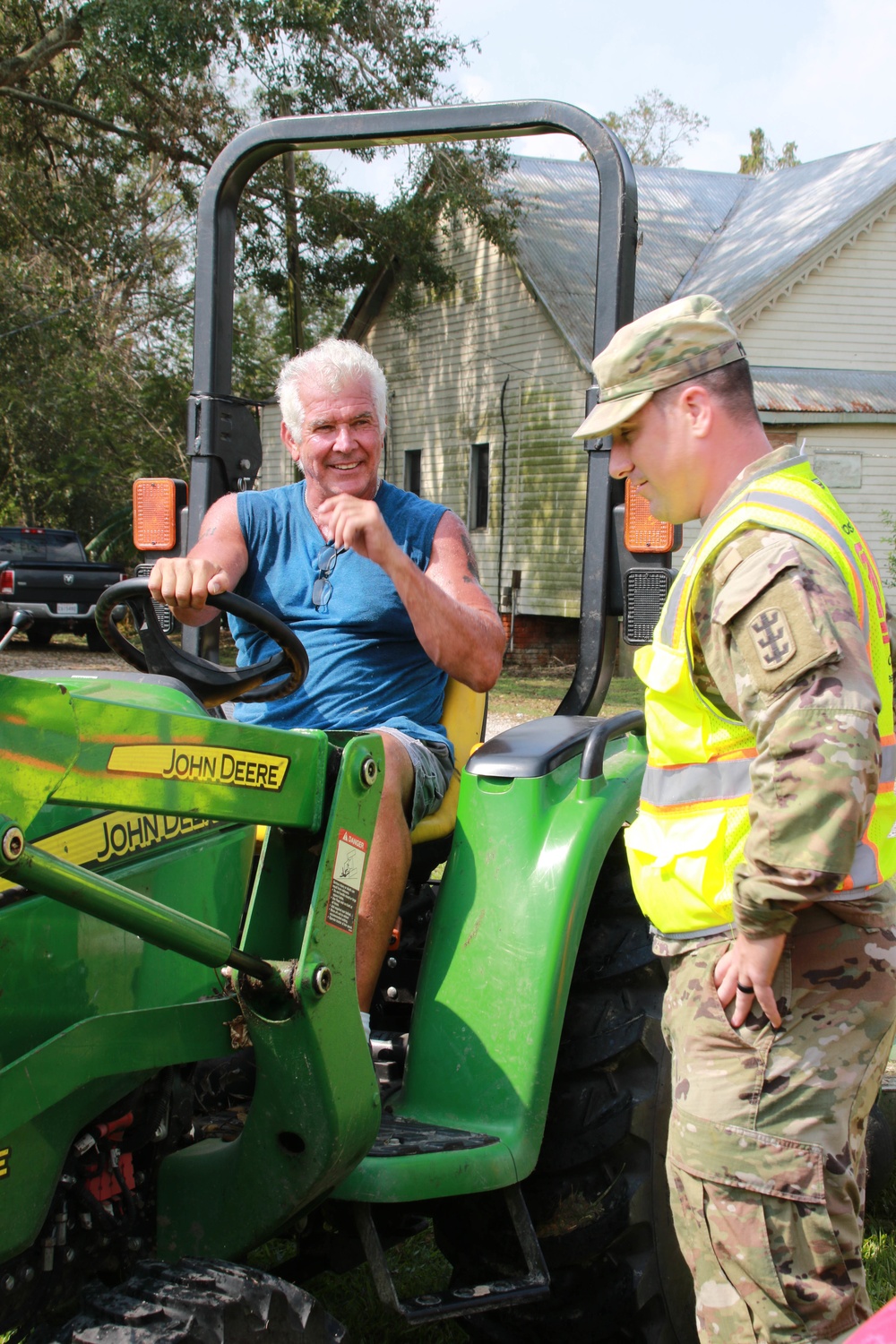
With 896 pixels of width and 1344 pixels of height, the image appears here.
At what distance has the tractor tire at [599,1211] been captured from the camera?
2.20 m

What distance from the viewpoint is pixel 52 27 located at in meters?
15.4

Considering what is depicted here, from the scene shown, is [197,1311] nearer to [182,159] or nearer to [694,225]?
[182,159]

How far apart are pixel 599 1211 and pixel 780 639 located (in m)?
1.25

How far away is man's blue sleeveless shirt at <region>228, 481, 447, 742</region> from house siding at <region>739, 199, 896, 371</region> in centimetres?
1521

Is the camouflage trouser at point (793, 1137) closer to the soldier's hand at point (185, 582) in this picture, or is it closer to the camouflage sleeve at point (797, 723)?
the camouflage sleeve at point (797, 723)

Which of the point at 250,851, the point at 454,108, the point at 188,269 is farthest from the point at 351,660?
the point at 188,269

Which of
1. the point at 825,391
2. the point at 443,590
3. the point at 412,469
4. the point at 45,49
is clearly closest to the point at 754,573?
the point at 443,590

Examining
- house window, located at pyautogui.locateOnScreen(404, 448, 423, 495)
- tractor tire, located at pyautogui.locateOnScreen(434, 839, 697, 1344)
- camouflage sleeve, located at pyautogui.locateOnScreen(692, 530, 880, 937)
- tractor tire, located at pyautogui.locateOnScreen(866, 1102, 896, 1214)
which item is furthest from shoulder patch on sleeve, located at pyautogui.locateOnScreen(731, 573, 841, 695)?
house window, located at pyautogui.locateOnScreen(404, 448, 423, 495)

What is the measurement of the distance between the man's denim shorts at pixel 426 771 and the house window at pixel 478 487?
16970 millimetres

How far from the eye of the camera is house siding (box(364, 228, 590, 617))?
57.9 feet

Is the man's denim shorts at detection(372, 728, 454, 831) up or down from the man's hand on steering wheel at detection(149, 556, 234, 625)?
down

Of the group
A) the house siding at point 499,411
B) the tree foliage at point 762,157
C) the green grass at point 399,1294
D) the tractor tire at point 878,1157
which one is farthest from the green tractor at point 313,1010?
the tree foliage at point 762,157

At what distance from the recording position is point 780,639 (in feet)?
4.75

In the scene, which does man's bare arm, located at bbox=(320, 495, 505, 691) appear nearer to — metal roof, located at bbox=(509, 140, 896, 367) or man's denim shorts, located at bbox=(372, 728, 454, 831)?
man's denim shorts, located at bbox=(372, 728, 454, 831)
